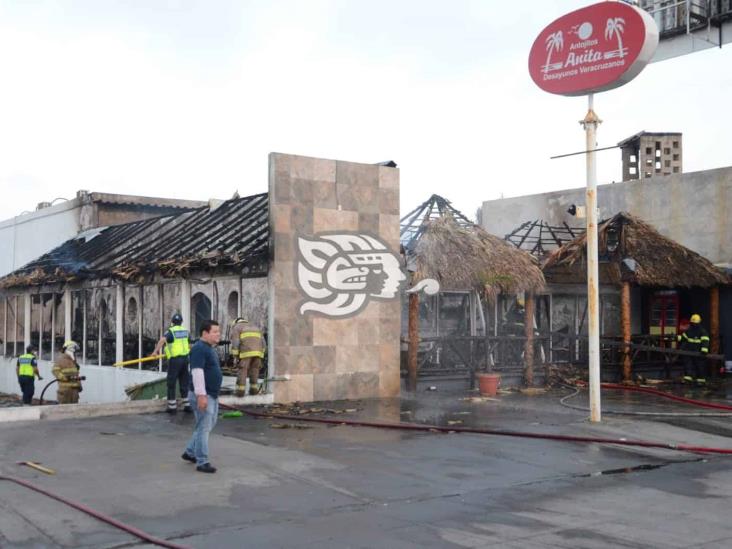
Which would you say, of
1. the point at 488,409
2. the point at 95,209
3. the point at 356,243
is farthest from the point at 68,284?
the point at 488,409

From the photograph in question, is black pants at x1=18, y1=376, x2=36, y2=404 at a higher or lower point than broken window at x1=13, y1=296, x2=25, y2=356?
lower

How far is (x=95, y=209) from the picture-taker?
29672mm

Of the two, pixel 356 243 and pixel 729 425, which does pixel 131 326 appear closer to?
pixel 356 243

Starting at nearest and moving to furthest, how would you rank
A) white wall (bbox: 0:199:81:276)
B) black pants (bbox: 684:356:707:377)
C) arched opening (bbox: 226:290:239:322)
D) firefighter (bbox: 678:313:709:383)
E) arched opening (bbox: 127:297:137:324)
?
firefighter (bbox: 678:313:709:383) < black pants (bbox: 684:356:707:377) < arched opening (bbox: 127:297:137:324) < arched opening (bbox: 226:290:239:322) < white wall (bbox: 0:199:81:276)

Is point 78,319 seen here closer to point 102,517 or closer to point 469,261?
point 469,261

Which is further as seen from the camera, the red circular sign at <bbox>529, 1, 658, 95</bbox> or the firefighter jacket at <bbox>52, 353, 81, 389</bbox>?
the firefighter jacket at <bbox>52, 353, 81, 389</bbox>

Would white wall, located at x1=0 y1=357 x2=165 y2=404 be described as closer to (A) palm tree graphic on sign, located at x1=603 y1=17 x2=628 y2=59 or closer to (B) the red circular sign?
(B) the red circular sign

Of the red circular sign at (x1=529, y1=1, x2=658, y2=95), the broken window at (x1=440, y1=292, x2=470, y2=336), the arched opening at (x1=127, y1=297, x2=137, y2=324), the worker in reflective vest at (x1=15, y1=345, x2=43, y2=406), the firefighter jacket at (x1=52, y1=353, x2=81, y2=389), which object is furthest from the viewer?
the arched opening at (x1=127, y1=297, x2=137, y2=324)

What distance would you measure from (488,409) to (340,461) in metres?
5.99

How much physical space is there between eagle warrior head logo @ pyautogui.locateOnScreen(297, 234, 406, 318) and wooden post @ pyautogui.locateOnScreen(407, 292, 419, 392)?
2.22 ft

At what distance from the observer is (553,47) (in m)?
13.9

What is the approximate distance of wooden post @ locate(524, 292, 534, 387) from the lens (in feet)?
65.6

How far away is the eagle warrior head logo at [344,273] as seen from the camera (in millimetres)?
16719

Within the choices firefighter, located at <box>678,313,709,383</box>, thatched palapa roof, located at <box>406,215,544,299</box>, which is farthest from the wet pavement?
firefighter, located at <box>678,313,709,383</box>
